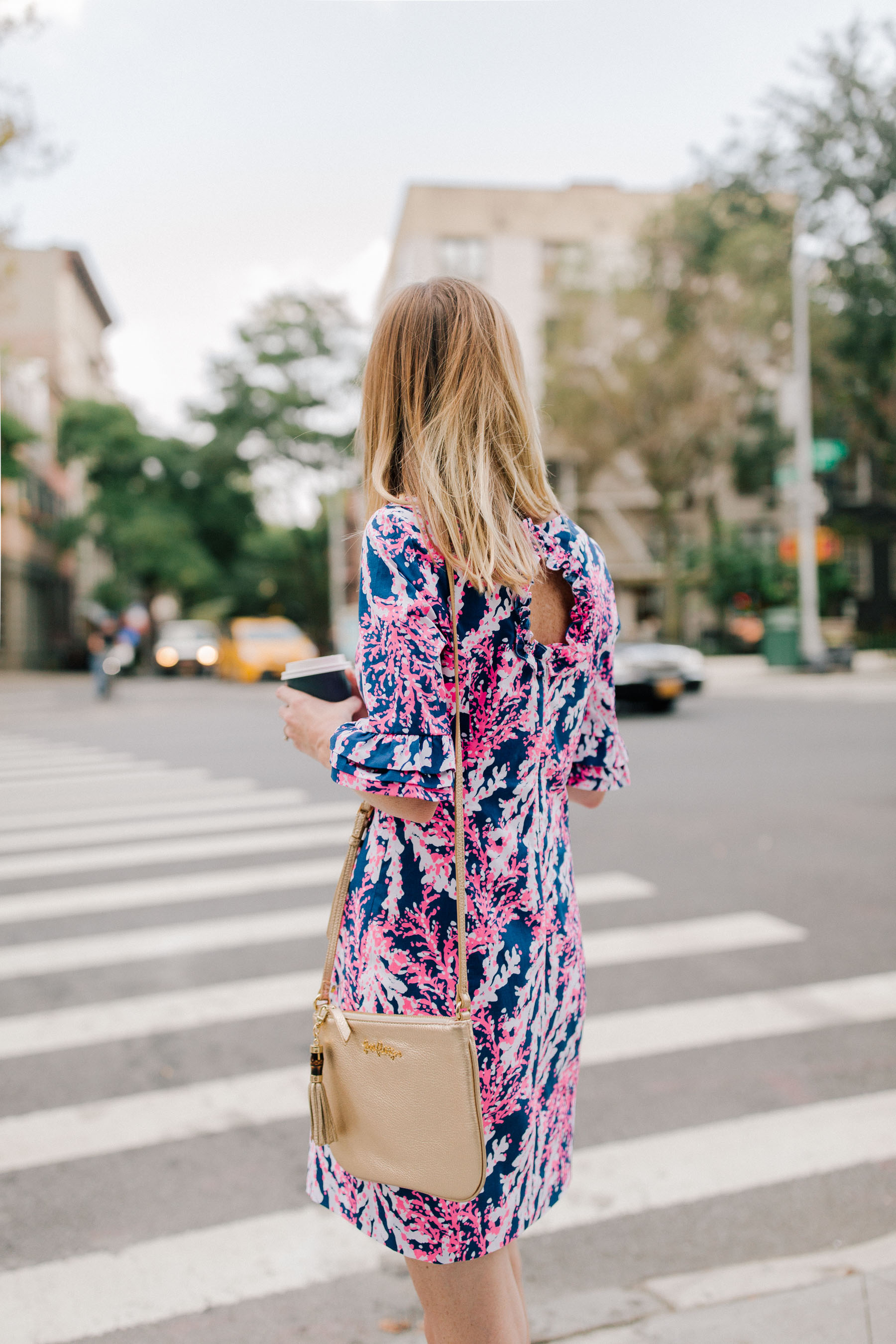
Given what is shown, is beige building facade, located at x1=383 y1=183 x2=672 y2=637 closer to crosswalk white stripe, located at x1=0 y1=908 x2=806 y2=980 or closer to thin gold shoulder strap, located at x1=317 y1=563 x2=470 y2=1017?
crosswalk white stripe, located at x1=0 y1=908 x2=806 y2=980

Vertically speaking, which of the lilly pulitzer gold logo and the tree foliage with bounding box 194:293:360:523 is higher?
the tree foliage with bounding box 194:293:360:523

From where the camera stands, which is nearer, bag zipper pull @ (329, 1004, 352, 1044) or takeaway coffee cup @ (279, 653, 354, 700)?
bag zipper pull @ (329, 1004, 352, 1044)

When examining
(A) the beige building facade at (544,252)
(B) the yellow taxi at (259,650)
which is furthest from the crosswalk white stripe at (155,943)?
(A) the beige building facade at (544,252)

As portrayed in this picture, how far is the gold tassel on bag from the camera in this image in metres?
1.59

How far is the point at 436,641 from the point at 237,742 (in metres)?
12.9

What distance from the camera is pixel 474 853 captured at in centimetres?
163

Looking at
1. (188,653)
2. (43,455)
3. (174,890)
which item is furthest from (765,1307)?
(43,455)

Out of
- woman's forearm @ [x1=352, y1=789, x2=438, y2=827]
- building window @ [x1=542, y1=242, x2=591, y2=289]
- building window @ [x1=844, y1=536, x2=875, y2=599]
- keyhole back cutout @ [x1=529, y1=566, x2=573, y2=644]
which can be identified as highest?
building window @ [x1=542, y1=242, x2=591, y2=289]

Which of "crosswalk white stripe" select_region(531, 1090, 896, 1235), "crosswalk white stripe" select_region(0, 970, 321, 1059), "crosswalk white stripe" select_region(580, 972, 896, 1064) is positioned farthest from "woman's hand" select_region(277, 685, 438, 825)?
"crosswalk white stripe" select_region(0, 970, 321, 1059)

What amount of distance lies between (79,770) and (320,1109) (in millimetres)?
10804

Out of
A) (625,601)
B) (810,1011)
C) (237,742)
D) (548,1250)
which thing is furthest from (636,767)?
(625,601)

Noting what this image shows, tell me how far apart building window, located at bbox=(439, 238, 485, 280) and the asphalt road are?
3833 centimetres

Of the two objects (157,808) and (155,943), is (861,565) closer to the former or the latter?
(157,808)

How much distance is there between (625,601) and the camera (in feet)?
143
